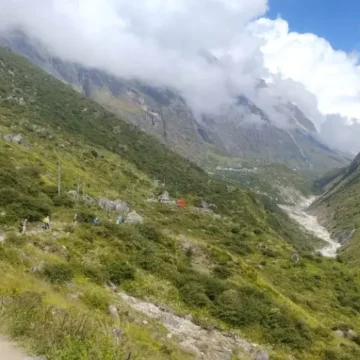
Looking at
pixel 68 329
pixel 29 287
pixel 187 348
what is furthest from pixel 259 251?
pixel 68 329

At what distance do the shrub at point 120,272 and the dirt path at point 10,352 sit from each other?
1772cm

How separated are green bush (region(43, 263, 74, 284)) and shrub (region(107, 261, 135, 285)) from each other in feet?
12.9

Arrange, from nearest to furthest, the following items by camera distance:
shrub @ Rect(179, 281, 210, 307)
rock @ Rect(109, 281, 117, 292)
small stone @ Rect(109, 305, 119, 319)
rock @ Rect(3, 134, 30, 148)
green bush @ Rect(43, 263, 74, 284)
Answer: small stone @ Rect(109, 305, 119, 319)
green bush @ Rect(43, 263, 74, 284)
rock @ Rect(109, 281, 117, 292)
shrub @ Rect(179, 281, 210, 307)
rock @ Rect(3, 134, 30, 148)

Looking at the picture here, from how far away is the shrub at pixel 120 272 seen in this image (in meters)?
29.5

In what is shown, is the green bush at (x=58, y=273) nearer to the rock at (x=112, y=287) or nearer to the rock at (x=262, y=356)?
the rock at (x=112, y=287)

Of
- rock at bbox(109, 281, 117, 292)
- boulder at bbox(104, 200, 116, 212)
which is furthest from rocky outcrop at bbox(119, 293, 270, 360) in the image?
boulder at bbox(104, 200, 116, 212)

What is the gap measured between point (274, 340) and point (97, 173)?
291 ft

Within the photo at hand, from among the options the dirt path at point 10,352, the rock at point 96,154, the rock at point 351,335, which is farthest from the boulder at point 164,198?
the dirt path at point 10,352

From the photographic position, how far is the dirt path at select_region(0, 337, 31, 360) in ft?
36.4

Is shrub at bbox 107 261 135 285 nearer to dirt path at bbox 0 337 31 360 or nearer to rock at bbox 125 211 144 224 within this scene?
dirt path at bbox 0 337 31 360

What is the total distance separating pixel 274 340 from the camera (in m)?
29.1

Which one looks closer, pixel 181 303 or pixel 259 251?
pixel 181 303

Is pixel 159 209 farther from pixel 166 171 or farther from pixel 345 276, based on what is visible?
pixel 166 171

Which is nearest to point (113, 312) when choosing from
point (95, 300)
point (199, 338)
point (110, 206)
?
point (95, 300)
